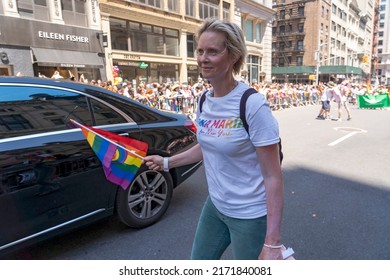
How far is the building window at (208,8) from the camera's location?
2670 cm

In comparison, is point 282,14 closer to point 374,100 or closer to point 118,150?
point 374,100

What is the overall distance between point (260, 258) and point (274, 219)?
0.24 meters

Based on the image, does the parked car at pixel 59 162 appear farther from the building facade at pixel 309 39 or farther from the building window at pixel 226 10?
the building facade at pixel 309 39

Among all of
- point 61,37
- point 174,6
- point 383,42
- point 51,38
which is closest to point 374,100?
point 174,6

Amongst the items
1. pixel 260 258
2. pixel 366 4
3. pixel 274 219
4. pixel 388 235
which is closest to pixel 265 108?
pixel 274 219

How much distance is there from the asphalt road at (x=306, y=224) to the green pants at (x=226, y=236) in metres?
1.11

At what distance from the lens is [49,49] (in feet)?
52.2

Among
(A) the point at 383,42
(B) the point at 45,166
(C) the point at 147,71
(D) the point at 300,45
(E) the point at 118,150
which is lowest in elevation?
(B) the point at 45,166

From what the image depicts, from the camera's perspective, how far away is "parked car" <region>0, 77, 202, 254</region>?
2383 mm

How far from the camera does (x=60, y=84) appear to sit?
9.19 feet

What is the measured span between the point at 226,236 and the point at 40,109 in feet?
6.39

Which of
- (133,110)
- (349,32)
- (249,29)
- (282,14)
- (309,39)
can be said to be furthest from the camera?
(349,32)

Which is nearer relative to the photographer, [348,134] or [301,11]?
[348,134]

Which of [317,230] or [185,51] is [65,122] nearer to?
[317,230]
